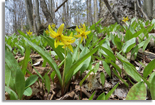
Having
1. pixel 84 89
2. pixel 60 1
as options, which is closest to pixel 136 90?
pixel 84 89

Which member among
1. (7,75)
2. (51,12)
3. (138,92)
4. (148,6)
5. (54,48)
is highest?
(148,6)

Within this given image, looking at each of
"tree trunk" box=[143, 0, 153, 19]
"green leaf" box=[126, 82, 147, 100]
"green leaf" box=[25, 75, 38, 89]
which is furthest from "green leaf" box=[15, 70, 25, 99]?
"tree trunk" box=[143, 0, 153, 19]

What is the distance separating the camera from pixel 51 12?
121 inches

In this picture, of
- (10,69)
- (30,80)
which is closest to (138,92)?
(30,80)

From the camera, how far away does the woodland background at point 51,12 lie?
5.95ft

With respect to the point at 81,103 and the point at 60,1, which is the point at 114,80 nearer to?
the point at 81,103

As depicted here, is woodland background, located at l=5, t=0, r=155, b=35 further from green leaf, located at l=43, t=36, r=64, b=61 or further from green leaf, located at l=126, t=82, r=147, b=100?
green leaf, located at l=126, t=82, r=147, b=100

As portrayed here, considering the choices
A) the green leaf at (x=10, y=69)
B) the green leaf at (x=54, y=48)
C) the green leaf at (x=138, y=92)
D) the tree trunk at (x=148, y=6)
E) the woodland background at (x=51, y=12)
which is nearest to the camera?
the green leaf at (x=138, y=92)

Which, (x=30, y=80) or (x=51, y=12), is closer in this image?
(x=30, y=80)

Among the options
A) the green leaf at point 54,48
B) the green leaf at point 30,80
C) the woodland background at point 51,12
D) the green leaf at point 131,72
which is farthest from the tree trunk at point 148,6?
the green leaf at point 30,80

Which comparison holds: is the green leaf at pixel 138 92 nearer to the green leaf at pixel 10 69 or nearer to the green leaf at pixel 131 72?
the green leaf at pixel 131 72

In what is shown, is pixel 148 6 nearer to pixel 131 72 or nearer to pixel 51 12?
pixel 51 12

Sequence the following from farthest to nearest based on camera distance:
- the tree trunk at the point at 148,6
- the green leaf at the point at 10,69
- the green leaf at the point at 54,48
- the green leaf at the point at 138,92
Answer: the tree trunk at the point at 148,6
the green leaf at the point at 54,48
the green leaf at the point at 10,69
the green leaf at the point at 138,92

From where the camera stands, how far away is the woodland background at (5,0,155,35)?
1.81m
